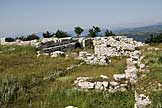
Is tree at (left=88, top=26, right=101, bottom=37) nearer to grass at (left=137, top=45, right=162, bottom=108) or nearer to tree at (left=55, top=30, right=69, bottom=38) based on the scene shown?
tree at (left=55, top=30, right=69, bottom=38)

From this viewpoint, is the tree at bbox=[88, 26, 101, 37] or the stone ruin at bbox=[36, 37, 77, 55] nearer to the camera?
the stone ruin at bbox=[36, 37, 77, 55]

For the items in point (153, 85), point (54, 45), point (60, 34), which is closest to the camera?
point (153, 85)

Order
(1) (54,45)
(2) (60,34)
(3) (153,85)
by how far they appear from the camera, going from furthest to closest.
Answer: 1. (2) (60,34)
2. (1) (54,45)
3. (3) (153,85)

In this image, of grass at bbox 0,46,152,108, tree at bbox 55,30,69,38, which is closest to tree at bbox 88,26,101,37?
tree at bbox 55,30,69,38

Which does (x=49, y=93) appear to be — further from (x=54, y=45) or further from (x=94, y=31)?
(x=94, y=31)

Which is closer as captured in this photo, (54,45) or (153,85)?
(153,85)

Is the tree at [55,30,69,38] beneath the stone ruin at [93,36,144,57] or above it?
above

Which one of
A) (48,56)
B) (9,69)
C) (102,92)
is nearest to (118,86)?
(102,92)

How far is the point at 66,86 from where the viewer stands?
21.6m

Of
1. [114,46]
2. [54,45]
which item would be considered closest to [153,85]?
[114,46]

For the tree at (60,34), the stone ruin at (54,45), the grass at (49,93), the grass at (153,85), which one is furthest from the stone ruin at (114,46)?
the grass at (153,85)

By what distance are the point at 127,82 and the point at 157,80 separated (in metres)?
1.92

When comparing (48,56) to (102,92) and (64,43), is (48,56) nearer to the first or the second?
(64,43)

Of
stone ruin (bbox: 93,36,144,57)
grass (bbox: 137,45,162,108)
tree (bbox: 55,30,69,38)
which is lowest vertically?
stone ruin (bbox: 93,36,144,57)
